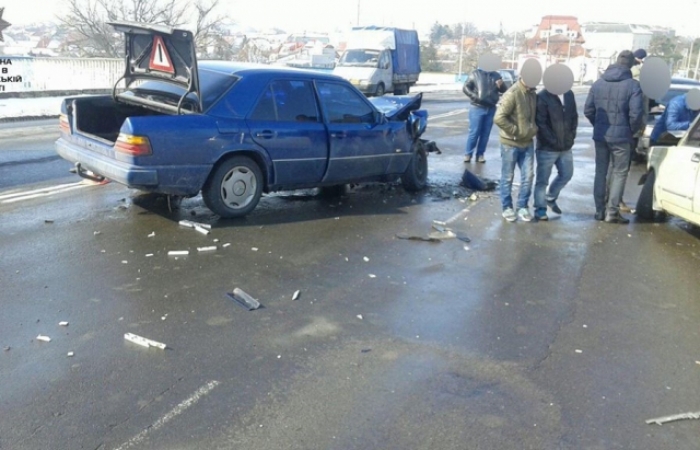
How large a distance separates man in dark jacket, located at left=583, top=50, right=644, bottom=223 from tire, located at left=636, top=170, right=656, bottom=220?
0.42m

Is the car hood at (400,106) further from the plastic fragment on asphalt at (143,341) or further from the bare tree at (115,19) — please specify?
the bare tree at (115,19)

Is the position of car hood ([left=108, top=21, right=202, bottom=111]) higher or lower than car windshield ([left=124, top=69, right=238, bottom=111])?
higher

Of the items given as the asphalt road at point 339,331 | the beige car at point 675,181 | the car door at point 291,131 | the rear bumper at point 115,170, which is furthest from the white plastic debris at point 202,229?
the beige car at point 675,181

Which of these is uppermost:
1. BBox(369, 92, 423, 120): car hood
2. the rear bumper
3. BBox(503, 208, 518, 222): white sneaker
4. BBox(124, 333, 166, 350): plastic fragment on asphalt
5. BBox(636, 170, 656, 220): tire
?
BBox(369, 92, 423, 120): car hood

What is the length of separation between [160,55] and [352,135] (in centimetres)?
229

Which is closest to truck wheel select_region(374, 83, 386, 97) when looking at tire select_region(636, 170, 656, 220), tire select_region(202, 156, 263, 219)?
tire select_region(636, 170, 656, 220)

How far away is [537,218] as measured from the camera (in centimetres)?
820

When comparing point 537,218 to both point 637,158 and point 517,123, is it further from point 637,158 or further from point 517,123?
point 637,158

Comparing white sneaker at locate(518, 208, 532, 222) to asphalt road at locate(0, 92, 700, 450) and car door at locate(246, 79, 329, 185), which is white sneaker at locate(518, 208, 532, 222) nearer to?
asphalt road at locate(0, 92, 700, 450)

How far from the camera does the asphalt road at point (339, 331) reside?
3.57 m

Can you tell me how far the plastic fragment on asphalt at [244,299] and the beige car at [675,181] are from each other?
181 inches

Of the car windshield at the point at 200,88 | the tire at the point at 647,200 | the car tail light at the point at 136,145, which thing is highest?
the car windshield at the point at 200,88

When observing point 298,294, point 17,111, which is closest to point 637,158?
point 298,294

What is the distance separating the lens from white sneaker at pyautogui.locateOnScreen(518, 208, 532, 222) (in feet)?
26.5
